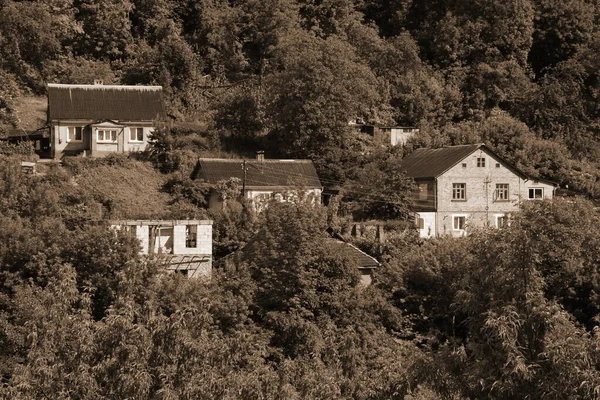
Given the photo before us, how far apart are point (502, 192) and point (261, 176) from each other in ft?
23.0

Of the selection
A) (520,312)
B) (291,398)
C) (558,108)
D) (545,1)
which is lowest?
(291,398)

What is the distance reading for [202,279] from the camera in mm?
26562

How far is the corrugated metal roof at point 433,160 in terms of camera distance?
110 ft

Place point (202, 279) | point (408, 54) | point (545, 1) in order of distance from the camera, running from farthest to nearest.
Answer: point (545, 1) → point (408, 54) → point (202, 279)

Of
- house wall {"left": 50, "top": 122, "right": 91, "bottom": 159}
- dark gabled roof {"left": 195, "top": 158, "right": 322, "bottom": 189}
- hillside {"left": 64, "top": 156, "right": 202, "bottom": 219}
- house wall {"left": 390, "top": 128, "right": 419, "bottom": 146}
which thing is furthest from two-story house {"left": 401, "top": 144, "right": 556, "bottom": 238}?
house wall {"left": 50, "top": 122, "right": 91, "bottom": 159}

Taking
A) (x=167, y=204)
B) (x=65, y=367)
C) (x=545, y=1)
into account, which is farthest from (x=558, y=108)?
(x=65, y=367)

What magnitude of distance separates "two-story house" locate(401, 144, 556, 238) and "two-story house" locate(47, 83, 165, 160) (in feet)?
25.4

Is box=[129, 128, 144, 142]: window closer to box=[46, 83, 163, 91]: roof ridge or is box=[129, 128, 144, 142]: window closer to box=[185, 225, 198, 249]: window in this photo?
box=[46, 83, 163, 91]: roof ridge

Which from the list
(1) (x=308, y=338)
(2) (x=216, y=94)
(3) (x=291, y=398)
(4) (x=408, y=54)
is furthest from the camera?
(4) (x=408, y=54)

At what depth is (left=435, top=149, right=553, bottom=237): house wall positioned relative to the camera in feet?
109

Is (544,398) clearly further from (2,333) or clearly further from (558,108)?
(558,108)

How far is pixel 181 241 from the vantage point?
27656mm

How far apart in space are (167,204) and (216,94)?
9.72 metres

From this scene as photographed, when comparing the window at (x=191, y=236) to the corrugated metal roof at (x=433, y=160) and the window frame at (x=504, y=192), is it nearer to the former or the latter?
the corrugated metal roof at (x=433, y=160)
